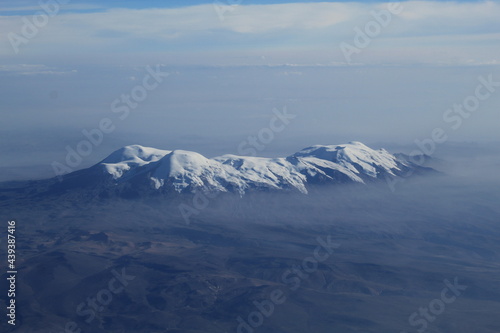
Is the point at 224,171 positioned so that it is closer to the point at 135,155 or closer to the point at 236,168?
the point at 236,168

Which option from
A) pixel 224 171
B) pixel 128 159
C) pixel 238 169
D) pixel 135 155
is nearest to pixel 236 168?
pixel 238 169

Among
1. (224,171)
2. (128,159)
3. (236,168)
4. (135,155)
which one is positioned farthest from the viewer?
(135,155)

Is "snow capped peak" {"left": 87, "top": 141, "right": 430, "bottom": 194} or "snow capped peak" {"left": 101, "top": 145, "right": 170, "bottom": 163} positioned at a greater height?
"snow capped peak" {"left": 101, "top": 145, "right": 170, "bottom": 163}

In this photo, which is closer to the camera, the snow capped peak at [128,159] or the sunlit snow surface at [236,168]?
the sunlit snow surface at [236,168]

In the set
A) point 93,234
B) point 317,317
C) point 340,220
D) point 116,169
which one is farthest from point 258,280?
point 116,169

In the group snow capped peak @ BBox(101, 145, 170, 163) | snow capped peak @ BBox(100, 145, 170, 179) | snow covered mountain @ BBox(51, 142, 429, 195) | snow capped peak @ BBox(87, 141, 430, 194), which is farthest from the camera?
snow capped peak @ BBox(101, 145, 170, 163)

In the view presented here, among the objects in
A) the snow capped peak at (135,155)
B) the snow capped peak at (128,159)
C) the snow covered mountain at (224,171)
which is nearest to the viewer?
the snow covered mountain at (224,171)

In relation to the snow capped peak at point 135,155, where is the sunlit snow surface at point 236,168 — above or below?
below

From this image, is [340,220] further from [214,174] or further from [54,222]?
[54,222]
